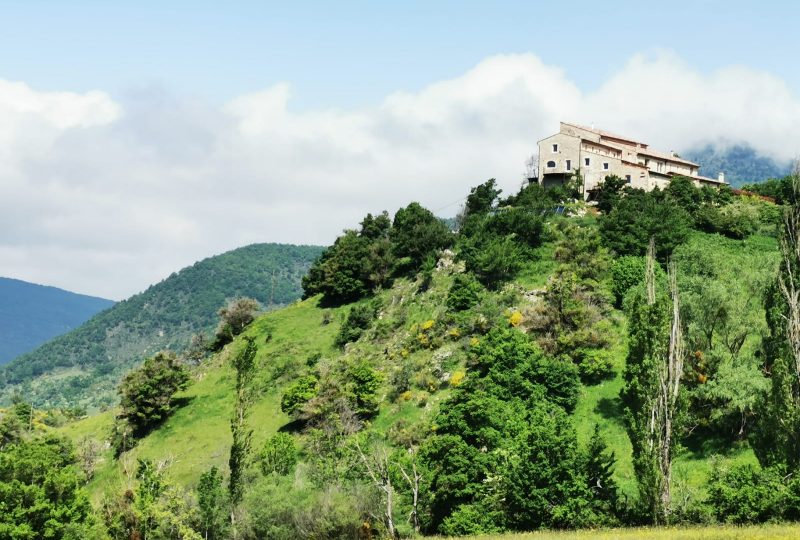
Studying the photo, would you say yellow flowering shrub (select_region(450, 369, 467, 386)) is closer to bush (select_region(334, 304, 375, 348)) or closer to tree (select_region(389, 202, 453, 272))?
bush (select_region(334, 304, 375, 348))

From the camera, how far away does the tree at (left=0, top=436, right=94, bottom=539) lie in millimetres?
46906

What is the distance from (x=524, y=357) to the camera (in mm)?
60625

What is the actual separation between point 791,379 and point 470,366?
30884 millimetres

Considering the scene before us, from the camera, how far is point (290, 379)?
81188 mm

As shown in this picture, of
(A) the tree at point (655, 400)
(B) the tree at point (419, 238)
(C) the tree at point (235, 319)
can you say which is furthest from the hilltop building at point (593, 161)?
(A) the tree at point (655, 400)

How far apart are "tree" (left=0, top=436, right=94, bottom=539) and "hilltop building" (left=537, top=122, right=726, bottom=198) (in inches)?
2948

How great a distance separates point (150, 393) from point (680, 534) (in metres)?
61.1

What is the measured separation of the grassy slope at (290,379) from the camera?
5708cm

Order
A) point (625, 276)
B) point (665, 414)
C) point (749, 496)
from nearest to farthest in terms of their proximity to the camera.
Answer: point (749, 496), point (665, 414), point (625, 276)

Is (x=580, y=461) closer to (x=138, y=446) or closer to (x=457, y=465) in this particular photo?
(x=457, y=465)

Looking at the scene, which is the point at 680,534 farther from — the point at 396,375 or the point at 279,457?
the point at 396,375

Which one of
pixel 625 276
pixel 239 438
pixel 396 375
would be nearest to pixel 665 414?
pixel 239 438

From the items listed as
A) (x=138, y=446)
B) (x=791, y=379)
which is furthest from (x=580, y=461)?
(x=138, y=446)

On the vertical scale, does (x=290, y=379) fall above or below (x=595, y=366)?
below
